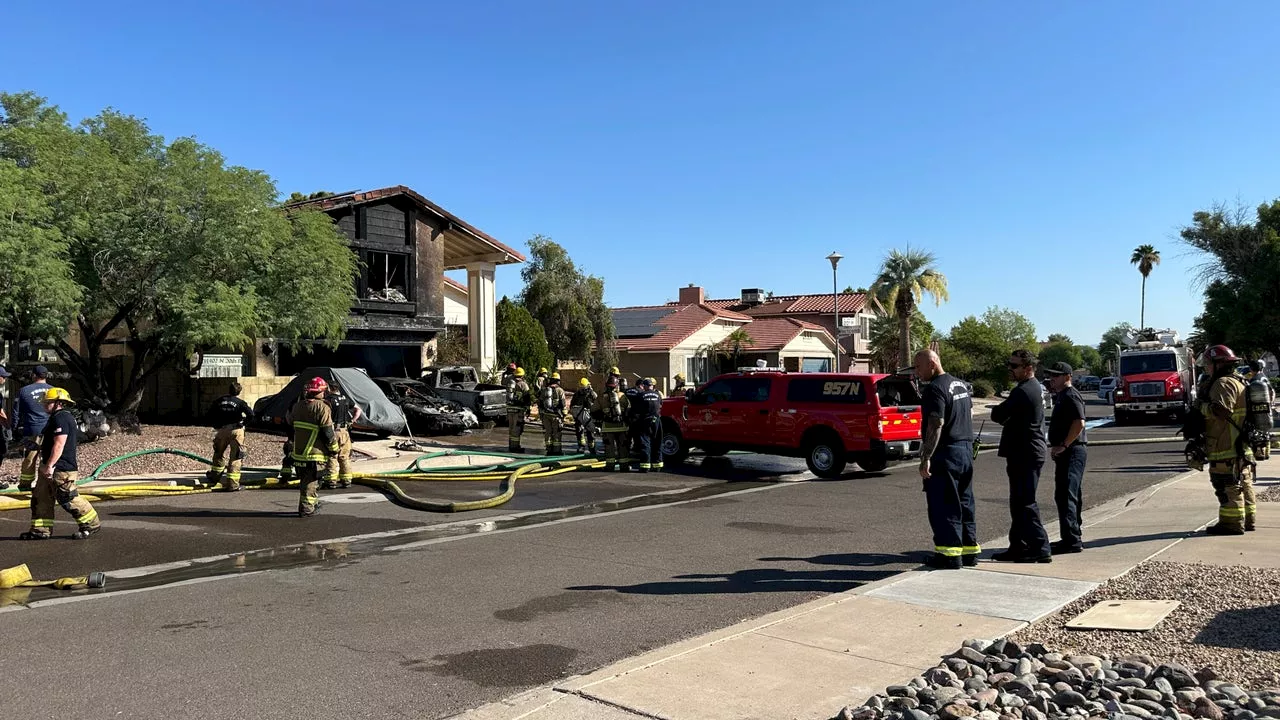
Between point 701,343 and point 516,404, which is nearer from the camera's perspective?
point 516,404

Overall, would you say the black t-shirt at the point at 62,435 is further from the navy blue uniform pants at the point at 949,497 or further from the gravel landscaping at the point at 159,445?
the navy blue uniform pants at the point at 949,497

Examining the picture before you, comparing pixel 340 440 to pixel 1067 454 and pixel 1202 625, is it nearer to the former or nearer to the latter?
pixel 1067 454

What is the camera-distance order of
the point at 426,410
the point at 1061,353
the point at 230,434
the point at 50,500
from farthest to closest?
the point at 1061,353 < the point at 426,410 < the point at 230,434 < the point at 50,500

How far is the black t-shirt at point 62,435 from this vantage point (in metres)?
9.34

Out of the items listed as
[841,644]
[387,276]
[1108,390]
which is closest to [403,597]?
[841,644]

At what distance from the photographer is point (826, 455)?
620 inches

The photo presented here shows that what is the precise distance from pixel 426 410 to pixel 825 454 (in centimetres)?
1032

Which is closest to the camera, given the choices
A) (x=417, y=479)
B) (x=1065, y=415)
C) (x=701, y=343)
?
(x=1065, y=415)

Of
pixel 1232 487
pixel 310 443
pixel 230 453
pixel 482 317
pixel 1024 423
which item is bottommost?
pixel 1232 487

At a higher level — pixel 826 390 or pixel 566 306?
pixel 566 306

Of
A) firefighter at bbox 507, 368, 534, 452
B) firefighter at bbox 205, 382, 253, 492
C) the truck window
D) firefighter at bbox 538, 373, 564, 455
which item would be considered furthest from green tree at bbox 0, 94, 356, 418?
the truck window

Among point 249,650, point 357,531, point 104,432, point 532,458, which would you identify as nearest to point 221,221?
point 104,432

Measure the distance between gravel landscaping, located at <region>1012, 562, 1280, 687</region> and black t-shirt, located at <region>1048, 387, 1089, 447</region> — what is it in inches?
55.8

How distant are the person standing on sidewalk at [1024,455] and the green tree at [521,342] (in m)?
27.6
